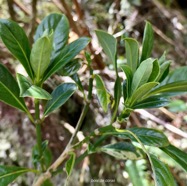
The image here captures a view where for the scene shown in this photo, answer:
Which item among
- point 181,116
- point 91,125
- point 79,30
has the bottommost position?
point 181,116

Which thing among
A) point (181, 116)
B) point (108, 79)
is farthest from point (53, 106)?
point (181, 116)

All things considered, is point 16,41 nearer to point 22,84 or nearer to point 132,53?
point 22,84

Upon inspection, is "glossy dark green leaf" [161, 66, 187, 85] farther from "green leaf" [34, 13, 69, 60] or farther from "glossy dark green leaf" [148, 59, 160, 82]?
"green leaf" [34, 13, 69, 60]

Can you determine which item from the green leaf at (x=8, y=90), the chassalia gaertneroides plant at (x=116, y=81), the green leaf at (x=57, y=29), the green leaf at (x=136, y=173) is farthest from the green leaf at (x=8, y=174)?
the green leaf at (x=136, y=173)

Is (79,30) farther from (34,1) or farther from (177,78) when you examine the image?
(177,78)

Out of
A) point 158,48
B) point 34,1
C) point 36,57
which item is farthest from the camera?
point 158,48

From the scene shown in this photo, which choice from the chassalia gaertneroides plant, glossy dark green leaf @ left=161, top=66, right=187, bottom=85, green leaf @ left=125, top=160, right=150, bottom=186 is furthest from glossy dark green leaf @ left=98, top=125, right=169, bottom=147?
green leaf @ left=125, top=160, right=150, bottom=186

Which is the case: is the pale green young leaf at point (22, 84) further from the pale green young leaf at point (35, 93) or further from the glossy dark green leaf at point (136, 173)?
the glossy dark green leaf at point (136, 173)

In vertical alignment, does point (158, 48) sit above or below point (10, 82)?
below
